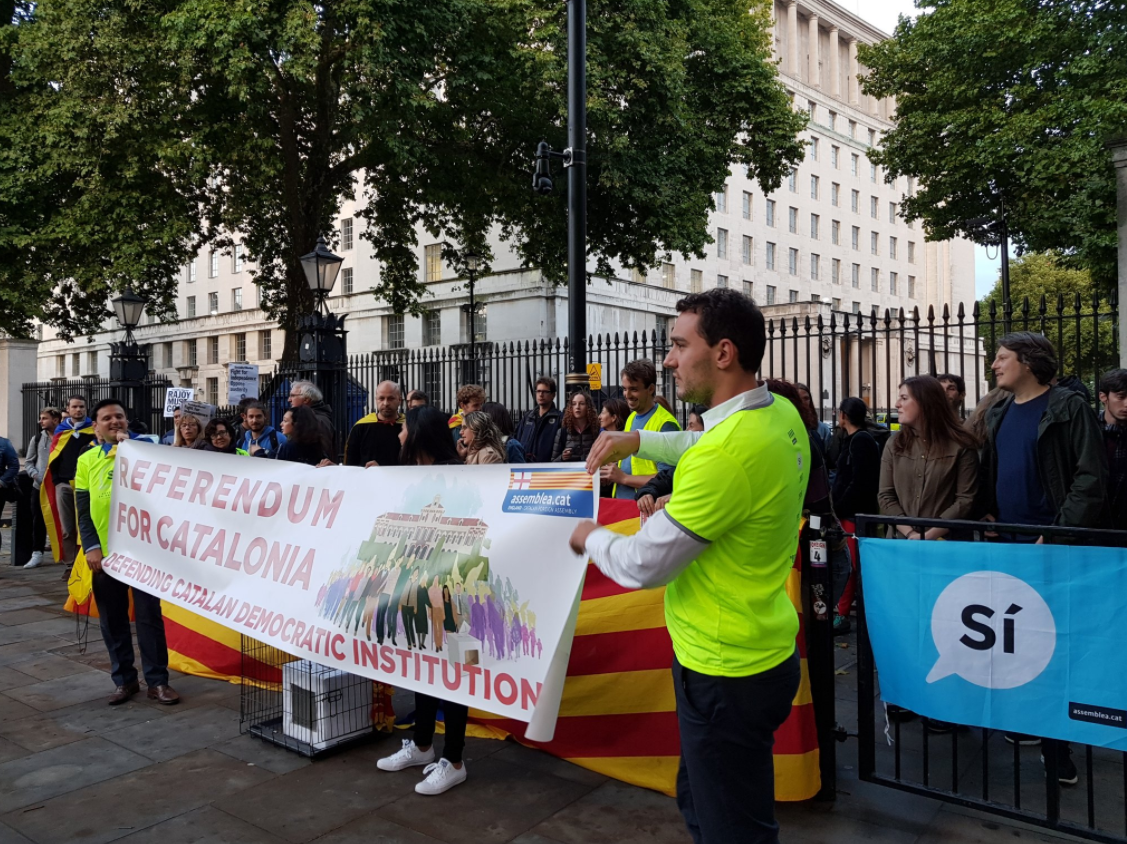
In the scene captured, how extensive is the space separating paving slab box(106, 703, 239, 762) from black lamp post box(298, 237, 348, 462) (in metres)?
4.48

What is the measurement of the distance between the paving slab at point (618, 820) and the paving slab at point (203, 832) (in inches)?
49.5

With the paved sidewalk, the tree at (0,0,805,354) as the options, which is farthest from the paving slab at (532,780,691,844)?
the tree at (0,0,805,354)

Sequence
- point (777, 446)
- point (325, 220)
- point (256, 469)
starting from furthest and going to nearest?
1. point (325, 220)
2. point (256, 469)
3. point (777, 446)

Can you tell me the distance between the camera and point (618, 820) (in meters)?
3.89

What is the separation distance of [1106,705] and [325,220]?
71.1ft

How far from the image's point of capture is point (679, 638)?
8.26 ft

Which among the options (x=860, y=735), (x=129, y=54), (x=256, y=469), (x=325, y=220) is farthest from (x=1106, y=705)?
(x=325, y=220)

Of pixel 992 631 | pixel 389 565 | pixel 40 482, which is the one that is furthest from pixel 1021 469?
pixel 40 482

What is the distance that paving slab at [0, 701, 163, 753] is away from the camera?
16.5 feet

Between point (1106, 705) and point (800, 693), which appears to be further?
point (800, 693)

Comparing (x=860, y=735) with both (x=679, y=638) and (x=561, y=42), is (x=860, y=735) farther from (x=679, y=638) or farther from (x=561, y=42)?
(x=561, y=42)

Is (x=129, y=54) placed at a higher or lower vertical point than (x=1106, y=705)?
higher

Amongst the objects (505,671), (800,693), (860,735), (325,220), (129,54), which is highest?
(129,54)

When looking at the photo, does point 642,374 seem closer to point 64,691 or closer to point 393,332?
point 64,691
